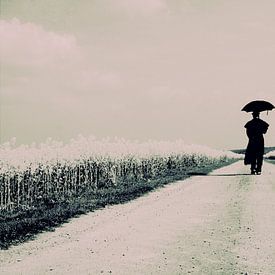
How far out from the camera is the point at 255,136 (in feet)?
84.5

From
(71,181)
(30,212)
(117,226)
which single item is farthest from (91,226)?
(71,181)

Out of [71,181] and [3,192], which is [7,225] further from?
[71,181]

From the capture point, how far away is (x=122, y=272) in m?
6.48

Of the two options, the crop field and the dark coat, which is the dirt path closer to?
the crop field

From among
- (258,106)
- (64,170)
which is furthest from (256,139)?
(64,170)

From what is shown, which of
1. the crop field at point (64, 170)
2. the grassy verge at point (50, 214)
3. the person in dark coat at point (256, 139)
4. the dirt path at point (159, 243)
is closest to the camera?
the dirt path at point (159, 243)

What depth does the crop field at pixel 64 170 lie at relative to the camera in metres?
15.3

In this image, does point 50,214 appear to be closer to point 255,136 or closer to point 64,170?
point 64,170

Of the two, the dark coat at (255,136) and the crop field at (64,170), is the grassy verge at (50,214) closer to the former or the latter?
the crop field at (64,170)

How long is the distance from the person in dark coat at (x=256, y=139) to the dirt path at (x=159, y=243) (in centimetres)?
1192

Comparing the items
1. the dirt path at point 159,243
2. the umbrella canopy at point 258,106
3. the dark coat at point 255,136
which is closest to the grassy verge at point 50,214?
the dirt path at point 159,243

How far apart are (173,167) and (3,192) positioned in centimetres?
2264

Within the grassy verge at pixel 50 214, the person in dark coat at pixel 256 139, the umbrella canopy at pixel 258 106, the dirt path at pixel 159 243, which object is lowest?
the grassy verge at pixel 50 214

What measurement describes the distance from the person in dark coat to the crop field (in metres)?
5.82
